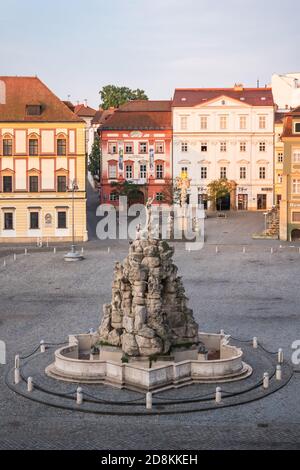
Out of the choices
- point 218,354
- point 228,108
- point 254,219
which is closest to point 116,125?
point 228,108

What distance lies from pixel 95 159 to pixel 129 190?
855 inches

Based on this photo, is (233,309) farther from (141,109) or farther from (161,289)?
(141,109)

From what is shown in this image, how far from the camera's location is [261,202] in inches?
3415

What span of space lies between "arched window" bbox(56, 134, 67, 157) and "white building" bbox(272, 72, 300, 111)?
45.3 metres

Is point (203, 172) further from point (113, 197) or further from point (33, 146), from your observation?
point (33, 146)

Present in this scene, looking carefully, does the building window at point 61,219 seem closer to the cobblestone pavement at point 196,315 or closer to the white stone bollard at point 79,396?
the cobblestone pavement at point 196,315

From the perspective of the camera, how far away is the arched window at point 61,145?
63.6m

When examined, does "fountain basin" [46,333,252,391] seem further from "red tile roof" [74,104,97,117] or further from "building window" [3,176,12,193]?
"red tile roof" [74,104,97,117]

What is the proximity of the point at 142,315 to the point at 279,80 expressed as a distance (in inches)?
3391

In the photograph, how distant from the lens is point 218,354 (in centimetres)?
2517

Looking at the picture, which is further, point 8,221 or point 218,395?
point 8,221

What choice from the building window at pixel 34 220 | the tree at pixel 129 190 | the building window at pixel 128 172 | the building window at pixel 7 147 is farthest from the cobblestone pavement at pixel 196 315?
the building window at pixel 128 172

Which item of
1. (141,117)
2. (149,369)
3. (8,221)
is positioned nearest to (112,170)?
(141,117)
